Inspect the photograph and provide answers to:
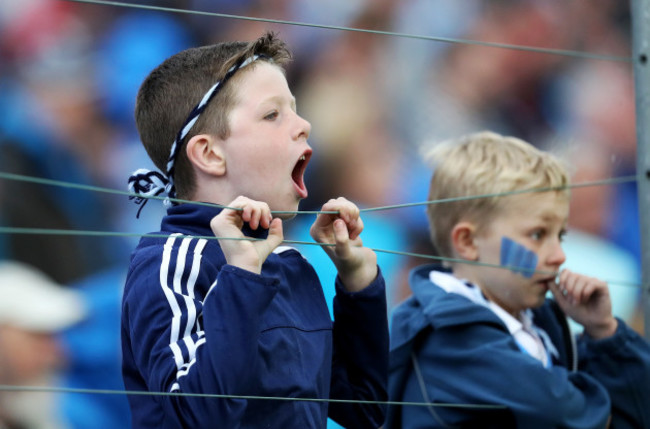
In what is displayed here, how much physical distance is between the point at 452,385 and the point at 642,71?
54cm

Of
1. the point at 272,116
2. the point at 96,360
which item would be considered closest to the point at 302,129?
the point at 272,116

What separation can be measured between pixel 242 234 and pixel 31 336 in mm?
344

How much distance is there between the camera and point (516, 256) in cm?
159

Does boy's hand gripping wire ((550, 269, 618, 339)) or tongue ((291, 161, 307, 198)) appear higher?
tongue ((291, 161, 307, 198))

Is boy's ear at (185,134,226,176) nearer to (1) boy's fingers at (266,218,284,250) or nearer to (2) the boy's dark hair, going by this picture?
(2) the boy's dark hair

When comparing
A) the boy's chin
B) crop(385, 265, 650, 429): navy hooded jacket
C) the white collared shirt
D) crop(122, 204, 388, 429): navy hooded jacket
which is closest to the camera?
crop(122, 204, 388, 429): navy hooded jacket

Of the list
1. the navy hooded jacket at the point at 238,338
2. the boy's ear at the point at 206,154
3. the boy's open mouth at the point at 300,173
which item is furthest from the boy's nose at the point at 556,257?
the boy's ear at the point at 206,154

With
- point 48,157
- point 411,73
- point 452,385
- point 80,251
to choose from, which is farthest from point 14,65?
point 452,385

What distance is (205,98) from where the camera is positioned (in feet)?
4.08

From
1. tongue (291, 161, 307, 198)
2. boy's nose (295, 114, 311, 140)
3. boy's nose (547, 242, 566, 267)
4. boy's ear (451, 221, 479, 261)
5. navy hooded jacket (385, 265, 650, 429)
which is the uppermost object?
boy's nose (295, 114, 311, 140)

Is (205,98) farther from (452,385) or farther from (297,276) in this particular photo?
(452,385)

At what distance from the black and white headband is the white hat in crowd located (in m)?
0.15

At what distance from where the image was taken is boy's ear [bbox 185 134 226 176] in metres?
1.23

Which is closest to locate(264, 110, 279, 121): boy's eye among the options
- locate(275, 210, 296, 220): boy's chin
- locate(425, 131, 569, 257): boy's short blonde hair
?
locate(275, 210, 296, 220): boy's chin
